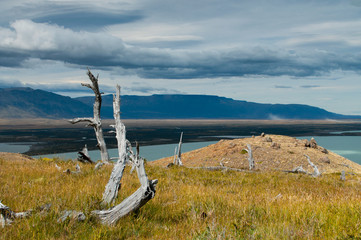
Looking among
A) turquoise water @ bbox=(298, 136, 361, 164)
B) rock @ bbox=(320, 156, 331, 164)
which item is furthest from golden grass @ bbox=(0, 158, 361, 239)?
turquoise water @ bbox=(298, 136, 361, 164)

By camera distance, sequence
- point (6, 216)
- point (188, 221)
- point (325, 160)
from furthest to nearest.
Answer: point (325, 160) → point (188, 221) → point (6, 216)

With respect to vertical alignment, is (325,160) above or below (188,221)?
below

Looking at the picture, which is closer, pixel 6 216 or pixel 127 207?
pixel 6 216

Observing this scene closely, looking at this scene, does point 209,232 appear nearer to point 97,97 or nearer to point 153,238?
point 153,238

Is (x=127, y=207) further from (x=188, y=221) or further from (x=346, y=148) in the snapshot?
(x=346, y=148)

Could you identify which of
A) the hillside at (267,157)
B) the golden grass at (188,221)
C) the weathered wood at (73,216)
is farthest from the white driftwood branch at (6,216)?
the hillside at (267,157)

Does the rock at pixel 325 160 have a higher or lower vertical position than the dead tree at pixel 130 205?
lower

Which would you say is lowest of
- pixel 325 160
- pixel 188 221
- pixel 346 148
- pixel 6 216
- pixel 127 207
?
pixel 346 148

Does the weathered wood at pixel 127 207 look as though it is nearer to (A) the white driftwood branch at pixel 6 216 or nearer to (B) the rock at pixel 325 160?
(A) the white driftwood branch at pixel 6 216

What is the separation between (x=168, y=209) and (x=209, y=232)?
7.18ft

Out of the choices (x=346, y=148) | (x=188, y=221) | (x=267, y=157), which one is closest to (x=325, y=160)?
(x=267, y=157)

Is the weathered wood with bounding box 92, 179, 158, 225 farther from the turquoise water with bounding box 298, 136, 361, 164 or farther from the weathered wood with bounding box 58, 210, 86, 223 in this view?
the turquoise water with bounding box 298, 136, 361, 164

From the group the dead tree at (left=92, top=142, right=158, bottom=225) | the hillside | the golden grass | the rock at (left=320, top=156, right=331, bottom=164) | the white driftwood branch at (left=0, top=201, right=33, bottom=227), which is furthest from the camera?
the rock at (left=320, top=156, right=331, bottom=164)

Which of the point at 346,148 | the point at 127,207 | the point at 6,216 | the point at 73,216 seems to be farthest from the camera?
the point at 346,148
